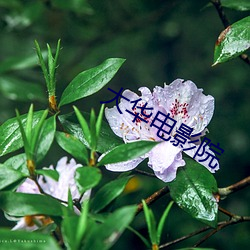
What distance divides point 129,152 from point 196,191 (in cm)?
21

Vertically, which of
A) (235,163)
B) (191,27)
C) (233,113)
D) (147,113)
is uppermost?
(147,113)

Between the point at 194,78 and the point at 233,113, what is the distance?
0.34 metres

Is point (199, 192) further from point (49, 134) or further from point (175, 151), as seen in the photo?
point (49, 134)

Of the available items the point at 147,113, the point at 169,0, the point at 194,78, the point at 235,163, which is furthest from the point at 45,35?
the point at 147,113

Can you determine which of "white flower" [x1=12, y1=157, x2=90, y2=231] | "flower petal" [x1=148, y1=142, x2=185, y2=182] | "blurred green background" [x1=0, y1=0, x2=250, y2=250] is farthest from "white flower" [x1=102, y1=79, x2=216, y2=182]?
"blurred green background" [x1=0, y1=0, x2=250, y2=250]

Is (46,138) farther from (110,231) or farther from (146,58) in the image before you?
(146,58)

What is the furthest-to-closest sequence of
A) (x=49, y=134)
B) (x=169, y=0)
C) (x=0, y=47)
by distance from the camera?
(x=0, y=47)
(x=169, y=0)
(x=49, y=134)

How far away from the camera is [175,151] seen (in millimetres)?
1147

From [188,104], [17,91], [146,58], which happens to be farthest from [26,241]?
[146,58]

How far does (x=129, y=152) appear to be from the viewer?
0.96 metres

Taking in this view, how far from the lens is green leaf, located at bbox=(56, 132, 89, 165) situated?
0.99m

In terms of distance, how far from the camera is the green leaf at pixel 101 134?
3.74ft

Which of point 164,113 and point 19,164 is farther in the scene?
point 164,113

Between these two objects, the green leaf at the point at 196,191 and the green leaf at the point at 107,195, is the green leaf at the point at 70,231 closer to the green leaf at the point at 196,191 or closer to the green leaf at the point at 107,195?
the green leaf at the point at 107,195
